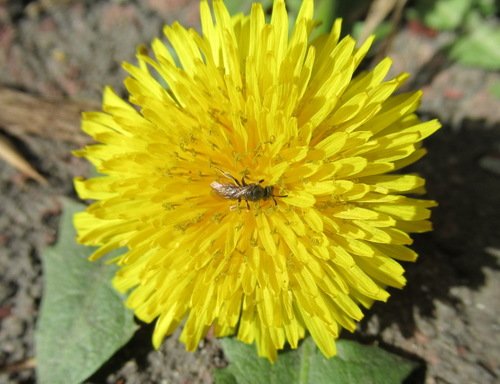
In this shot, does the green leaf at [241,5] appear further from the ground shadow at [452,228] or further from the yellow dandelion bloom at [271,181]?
the ground shadow at [452,228]

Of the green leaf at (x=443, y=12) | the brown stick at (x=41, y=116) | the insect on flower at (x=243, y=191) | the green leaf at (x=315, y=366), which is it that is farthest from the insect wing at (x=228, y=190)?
the green leaf at (x=443, y=12)

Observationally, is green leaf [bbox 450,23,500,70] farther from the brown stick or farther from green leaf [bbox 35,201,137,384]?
green leaf [bbox 35,201,137,384]

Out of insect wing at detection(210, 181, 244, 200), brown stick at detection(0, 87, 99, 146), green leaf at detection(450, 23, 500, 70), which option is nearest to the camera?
insect wing at detection(210, 181, 244, 200)

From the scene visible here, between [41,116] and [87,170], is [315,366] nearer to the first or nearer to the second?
[87,170]

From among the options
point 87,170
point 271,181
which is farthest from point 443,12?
point 87,170

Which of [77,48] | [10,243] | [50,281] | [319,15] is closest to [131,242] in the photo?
[50,281]

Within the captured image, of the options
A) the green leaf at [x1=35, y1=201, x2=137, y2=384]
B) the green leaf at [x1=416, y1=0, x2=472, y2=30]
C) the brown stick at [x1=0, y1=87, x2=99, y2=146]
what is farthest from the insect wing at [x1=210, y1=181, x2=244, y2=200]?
the green leaf at [x1=416, y1=0, x2=472, y2=30]
